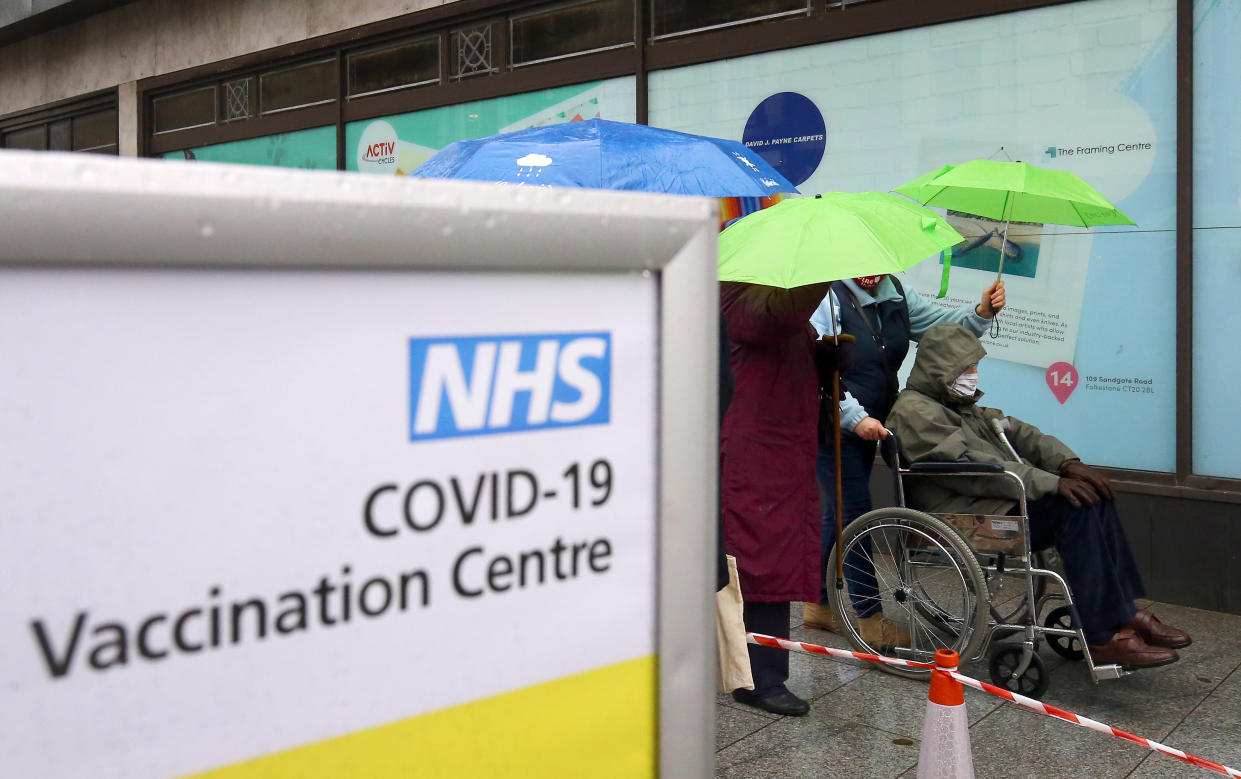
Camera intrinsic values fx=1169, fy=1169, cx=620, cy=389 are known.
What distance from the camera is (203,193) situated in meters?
1.04

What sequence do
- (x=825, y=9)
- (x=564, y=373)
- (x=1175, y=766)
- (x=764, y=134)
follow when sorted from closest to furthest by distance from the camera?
(x=564, y=373), (x=1175, y=766), (x=825, y=9), (x=764, y=134)

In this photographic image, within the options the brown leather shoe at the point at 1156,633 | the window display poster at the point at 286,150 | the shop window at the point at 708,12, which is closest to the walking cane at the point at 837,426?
the brown leather shoe at the point at 1156,633

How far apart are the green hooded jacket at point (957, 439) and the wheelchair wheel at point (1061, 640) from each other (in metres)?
0.60

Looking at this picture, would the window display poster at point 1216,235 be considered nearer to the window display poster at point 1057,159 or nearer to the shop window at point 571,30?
the window display poster at point 1057,159

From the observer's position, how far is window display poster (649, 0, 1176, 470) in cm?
614

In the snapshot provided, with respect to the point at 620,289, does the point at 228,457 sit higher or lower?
lower

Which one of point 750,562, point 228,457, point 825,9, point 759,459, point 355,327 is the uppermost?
point 825,9

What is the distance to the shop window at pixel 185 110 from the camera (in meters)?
12.5

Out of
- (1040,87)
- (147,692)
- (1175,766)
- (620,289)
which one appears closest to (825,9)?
(1040,87)

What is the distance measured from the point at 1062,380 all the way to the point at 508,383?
588 cm

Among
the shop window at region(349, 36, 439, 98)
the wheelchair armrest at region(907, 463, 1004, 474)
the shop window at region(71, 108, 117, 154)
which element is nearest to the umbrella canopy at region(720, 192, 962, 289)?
the wheelchair armrest at region(907, 463, 1004, 474)

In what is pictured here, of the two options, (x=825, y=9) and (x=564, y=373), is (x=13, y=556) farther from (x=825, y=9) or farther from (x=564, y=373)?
(x=825, y=9)

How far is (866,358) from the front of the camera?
17.2 feet

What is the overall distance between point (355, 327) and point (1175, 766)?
3764mm
